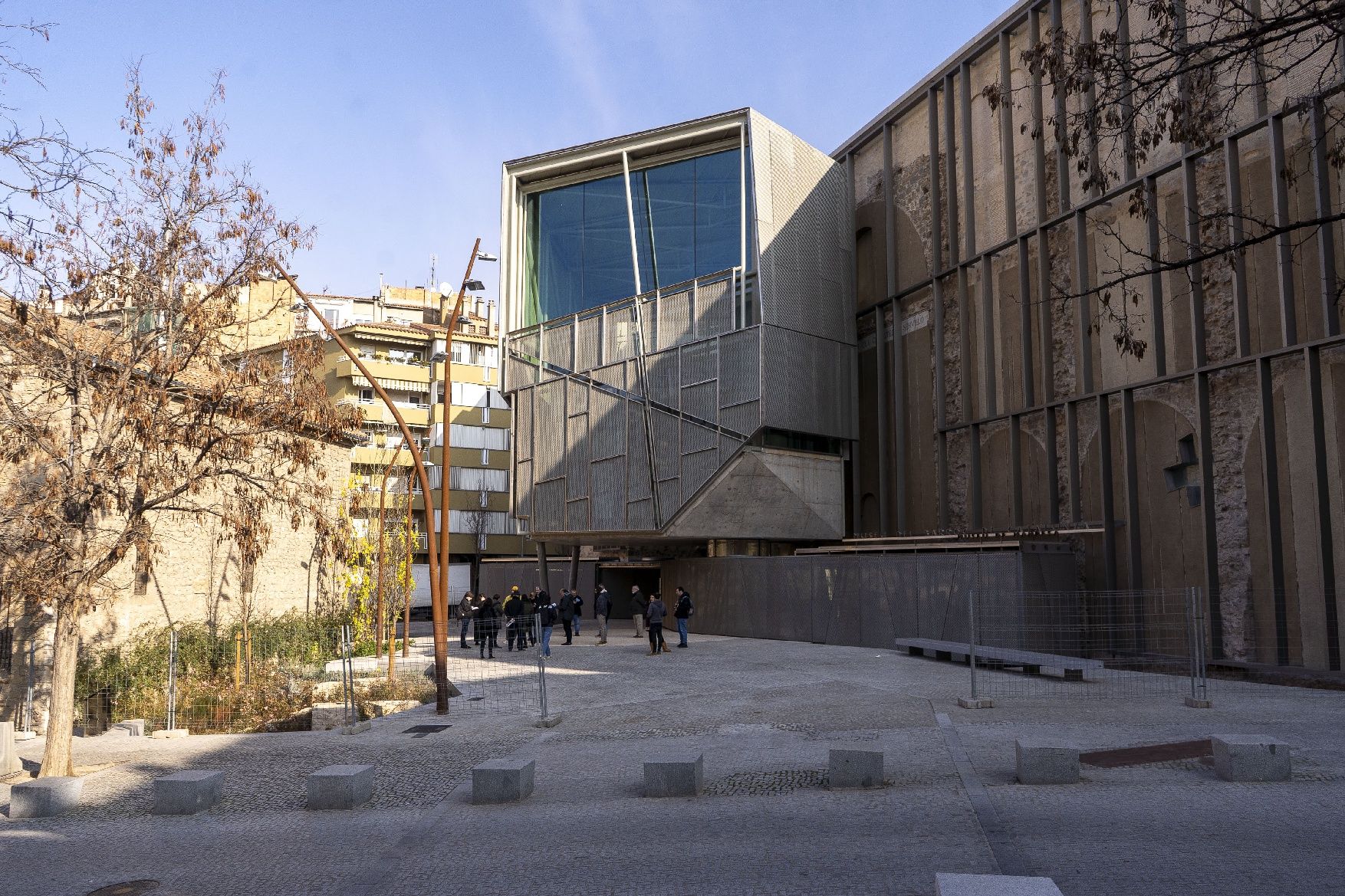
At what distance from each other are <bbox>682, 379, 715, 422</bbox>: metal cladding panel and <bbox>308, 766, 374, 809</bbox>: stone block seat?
2025cm

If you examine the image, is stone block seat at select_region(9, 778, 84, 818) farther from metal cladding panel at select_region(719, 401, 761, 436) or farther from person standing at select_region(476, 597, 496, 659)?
metal cladding panel at select_region(719, 401, 761, 436)

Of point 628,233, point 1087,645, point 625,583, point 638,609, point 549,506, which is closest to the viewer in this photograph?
point 1087,645

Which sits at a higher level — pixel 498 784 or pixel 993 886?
pixel 993 886

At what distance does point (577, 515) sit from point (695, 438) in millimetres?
5239

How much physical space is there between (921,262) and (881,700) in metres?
19.3

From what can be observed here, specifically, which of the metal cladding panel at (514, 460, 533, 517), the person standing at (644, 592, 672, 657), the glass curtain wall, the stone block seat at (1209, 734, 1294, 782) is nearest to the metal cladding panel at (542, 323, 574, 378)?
the glass curtain wall

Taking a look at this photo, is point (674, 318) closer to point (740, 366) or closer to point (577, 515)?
point (740, 366)

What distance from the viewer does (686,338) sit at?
3020 cm

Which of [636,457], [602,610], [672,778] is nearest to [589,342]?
[636,457]

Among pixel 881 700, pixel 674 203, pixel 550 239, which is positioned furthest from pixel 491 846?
pixel 550 239

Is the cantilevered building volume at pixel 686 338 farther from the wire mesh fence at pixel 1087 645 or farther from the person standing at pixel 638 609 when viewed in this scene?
the wire mesh fence at pixel 1087 645

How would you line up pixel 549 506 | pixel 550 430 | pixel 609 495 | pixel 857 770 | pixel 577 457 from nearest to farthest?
pixel 857 770 → pixel 609 495 → pixel 577 457 → pixel 549 506 → pixel 550 430

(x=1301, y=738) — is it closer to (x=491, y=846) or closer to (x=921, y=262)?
(x=491, y=846)

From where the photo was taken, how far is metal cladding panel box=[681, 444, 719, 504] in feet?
94.4
